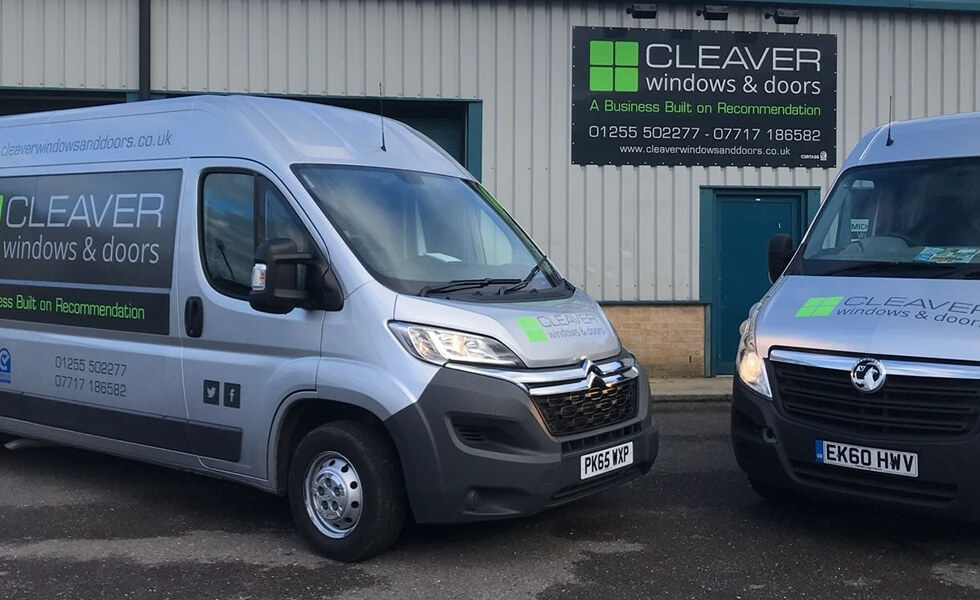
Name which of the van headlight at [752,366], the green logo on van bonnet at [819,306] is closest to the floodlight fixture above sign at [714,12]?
the van headlight at [752,366]

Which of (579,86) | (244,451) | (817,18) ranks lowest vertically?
(244,451)

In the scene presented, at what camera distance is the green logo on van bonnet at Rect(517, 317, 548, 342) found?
4.83 m

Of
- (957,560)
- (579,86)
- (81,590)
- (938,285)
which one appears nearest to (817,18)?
(579,86)

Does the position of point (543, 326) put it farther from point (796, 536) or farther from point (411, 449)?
point (796, 536)

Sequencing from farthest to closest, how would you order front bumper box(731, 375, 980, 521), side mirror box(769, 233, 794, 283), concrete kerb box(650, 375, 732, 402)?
concrete kerb box(650, 375, 732, 402), side mirror box(769, 233, 794, 283), front bumper box(731, 375, 980, 521)

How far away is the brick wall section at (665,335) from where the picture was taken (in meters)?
11.8

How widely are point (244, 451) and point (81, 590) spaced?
3.41 feet

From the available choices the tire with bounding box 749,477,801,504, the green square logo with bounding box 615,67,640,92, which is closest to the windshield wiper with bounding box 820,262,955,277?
the tire with bounding box 749,477,801,504

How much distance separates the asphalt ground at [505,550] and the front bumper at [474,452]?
1.27 feet

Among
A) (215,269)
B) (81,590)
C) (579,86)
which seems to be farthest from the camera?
(579,86)

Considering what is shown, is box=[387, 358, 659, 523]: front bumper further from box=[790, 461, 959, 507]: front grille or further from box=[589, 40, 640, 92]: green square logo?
box=[589, 40, 640, 92]: green square logo

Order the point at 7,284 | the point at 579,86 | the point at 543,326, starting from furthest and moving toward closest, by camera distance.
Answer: the point at 579,86 < the point at 7,284 < the point at 543,326

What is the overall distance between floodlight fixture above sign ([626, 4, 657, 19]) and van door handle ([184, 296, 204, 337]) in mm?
7809

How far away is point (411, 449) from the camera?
466 centimetres
